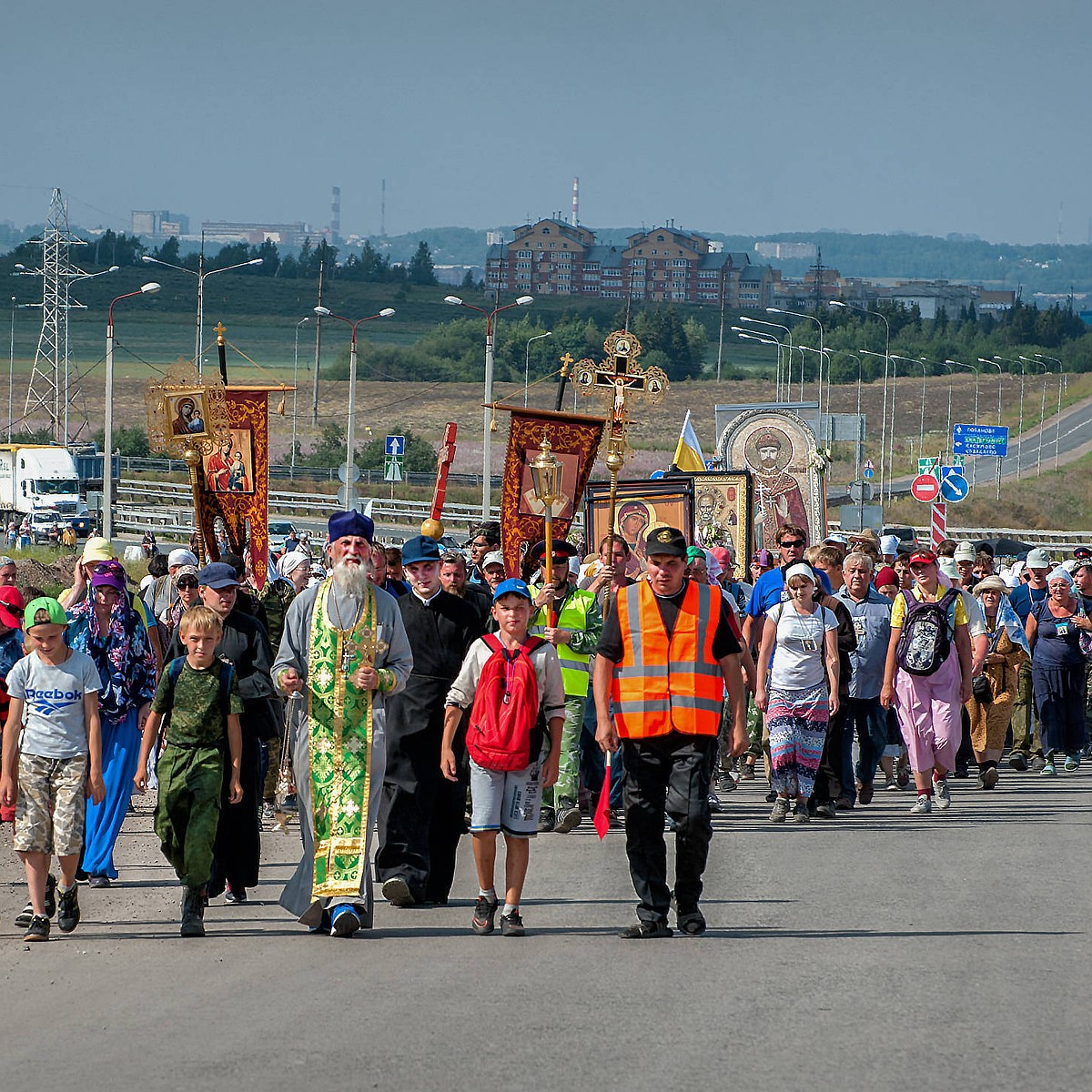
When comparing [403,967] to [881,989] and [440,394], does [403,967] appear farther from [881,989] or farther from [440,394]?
[440,394]

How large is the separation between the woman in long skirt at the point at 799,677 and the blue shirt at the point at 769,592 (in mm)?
227

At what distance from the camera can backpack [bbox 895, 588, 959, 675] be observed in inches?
534

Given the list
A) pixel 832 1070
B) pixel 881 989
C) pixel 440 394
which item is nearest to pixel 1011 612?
pixel 881 989

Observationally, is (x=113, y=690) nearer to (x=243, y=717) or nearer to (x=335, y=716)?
(x=243, y=717)

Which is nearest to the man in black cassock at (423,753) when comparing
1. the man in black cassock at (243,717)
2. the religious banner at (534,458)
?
the man in black cassock at (243,717)

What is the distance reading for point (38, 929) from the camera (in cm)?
900

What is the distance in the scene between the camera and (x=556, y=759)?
30.6 ft

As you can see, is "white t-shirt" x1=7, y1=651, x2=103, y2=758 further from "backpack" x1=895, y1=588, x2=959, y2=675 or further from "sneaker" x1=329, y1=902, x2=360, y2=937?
"backpack" x1=895, y1=588, x2=959, y2=675

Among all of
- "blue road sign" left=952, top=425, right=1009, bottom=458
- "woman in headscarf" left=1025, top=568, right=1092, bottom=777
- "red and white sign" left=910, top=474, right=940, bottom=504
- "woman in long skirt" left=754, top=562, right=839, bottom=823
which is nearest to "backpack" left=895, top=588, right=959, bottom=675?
"woman in long skirt" left=754, top=562, right=839, bottom=823

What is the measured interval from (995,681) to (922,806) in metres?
3.40

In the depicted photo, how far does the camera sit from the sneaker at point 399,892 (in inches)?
386

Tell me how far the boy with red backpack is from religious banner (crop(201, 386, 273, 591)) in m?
8.23

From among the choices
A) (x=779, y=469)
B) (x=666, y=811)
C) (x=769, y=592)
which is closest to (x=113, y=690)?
(x=666, y=811)

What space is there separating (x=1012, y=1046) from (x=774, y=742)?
6.51 metres
